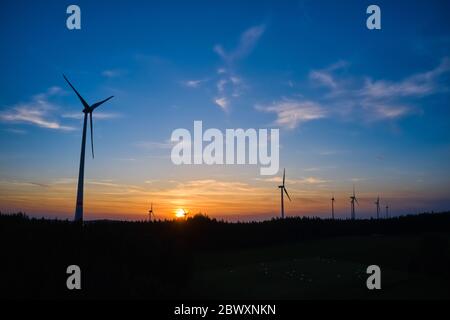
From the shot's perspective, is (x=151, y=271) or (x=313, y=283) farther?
(x=313, y=283)

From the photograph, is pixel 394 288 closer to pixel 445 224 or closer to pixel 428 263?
pixel 428 263

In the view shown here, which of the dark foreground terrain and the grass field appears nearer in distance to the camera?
the dark foreground terrain

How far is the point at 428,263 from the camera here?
38875mm

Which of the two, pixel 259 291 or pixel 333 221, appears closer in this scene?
pixel 259 291

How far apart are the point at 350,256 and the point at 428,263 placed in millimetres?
18361

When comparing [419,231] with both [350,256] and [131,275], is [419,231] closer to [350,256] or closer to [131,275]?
[350,256]

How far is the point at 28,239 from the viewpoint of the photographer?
21359 millimetres

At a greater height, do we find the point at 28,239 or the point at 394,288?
the point at 28,239

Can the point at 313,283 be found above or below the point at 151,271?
below

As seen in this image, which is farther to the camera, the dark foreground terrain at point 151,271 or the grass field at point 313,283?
the grass field at point 313,283
